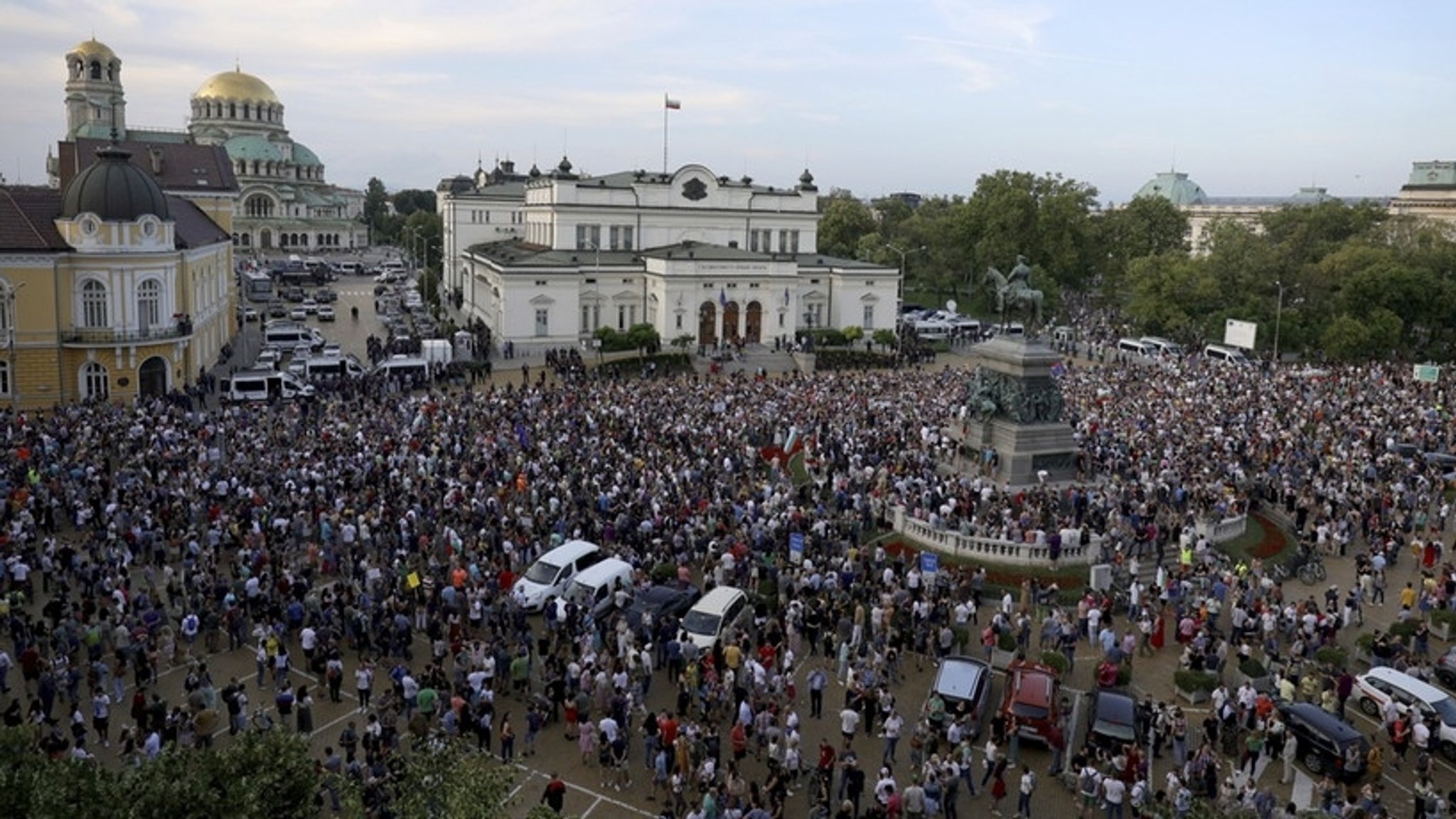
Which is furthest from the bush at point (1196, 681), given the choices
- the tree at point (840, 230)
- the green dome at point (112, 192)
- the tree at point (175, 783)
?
the tree at point (840, 230)

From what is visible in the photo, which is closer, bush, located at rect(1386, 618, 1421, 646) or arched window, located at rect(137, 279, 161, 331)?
bush, located at rect(1386, 618, 1421, 646)

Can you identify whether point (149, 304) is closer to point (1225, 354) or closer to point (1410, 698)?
point (1410, 698)

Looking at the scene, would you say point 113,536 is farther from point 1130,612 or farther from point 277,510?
point 1130,612

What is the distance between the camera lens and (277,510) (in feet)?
86.9

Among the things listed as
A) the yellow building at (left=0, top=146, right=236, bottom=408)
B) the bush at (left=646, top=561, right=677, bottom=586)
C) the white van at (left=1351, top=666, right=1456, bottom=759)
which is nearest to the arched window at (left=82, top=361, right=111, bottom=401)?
the yellow building at (left=0, top=146, right=236, bottom=408)

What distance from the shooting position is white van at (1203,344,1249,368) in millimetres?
60425

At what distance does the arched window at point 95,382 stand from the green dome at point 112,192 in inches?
230

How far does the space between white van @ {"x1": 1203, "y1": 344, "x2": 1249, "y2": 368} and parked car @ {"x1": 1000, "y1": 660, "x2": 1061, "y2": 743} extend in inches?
1830

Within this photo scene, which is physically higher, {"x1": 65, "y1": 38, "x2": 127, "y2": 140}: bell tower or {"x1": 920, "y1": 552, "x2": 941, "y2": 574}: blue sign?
{"x1": 65, "y1": 38, "x2": 127, "y2": 140}: bell tower

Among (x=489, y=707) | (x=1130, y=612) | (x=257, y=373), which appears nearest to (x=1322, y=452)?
(x=1130, y=612)

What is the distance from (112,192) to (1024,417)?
Result: 117ft

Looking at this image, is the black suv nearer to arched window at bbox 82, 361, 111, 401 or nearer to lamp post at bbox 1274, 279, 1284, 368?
arched window at bbox 82, 361, 111, 401

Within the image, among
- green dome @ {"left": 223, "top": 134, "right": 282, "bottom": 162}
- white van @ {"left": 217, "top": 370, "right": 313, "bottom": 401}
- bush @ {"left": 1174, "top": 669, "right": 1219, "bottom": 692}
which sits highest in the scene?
green dome @ {"left": 223, "top": 134, "right": 282, "bottom": 162}

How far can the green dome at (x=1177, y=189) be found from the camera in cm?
16462
